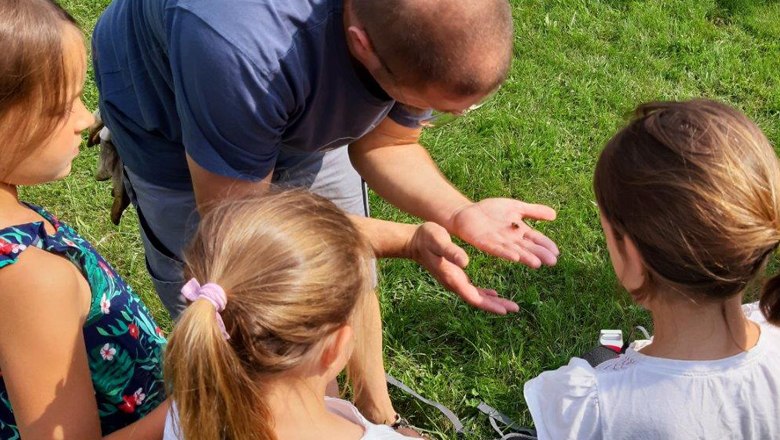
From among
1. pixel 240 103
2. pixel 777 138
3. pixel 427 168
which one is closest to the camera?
pixel 240 103

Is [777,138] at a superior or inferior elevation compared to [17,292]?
inferior

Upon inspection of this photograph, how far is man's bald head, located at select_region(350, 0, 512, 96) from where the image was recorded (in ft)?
4.96

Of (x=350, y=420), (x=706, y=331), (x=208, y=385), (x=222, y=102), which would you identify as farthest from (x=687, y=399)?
(x=222, y=102)

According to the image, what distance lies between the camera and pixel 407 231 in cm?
205

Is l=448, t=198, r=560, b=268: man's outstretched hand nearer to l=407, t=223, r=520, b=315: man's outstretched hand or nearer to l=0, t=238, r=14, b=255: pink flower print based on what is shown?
l=407, t=223, r=520, b=315: man's outstretched hand

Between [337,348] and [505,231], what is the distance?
0.78 meters

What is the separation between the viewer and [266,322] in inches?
49.4

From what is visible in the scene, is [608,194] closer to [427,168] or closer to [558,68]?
[427,168]

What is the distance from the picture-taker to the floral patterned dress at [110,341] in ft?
4.72

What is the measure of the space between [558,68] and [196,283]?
3.01 metres

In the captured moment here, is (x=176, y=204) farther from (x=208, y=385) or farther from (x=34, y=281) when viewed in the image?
(x=208, y=385)

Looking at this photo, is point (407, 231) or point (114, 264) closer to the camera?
point (407, 231)

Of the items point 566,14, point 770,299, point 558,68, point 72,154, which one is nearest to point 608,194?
point 770,299

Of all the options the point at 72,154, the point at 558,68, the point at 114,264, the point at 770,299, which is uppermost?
the point at 72,154
